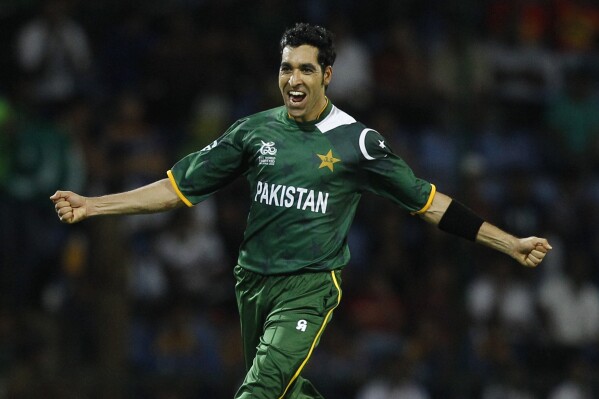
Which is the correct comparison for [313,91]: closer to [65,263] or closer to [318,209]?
[318,209]

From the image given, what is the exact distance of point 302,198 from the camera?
6.91 m

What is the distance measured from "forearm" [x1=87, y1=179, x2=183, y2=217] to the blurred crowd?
4343mm

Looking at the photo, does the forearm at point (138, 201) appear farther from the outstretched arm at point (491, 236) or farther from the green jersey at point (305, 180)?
the outstretched arm at point (491, 236)

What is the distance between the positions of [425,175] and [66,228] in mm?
3311

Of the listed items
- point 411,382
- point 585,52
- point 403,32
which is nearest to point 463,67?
point 403,32

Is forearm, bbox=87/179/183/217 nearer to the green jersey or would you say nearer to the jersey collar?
the green jersey

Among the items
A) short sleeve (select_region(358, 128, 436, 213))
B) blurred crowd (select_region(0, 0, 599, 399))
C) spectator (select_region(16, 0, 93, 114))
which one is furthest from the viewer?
spectator (select_region(16, 0, 93, 114))

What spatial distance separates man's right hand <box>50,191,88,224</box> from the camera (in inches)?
264

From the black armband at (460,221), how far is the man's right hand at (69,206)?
1932 millimetres

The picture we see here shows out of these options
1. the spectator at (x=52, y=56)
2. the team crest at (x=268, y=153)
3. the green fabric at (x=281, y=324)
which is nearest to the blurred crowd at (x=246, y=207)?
the spectator at (x=52, y=56)

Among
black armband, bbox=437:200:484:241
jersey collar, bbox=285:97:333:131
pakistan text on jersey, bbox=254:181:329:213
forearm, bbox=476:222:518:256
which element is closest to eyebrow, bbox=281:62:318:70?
jersey collar, bbox=285:97:333:131

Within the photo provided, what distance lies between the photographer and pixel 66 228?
11641 mm

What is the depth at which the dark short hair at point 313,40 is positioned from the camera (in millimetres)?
6898

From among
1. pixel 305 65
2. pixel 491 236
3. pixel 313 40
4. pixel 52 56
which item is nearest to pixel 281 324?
pixel 491 236
